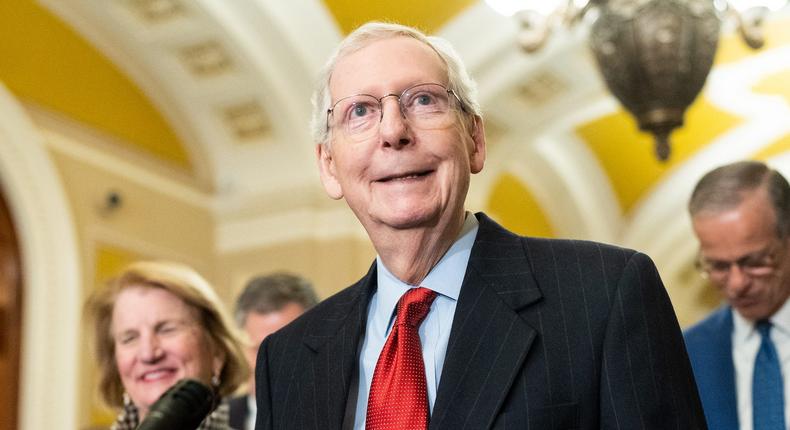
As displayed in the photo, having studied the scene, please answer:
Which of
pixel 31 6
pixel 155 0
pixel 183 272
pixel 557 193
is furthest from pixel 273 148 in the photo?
pixel 183 272

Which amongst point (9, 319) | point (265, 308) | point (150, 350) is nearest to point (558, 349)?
point (150, 350)

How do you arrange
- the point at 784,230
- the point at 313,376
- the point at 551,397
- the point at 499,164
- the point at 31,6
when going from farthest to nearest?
the point at 499,164
the point at 31,6
the point at 784,230
the point at 313,376
the point at 551,397

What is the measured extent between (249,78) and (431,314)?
21.3 ft

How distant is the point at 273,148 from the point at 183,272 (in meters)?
5.67

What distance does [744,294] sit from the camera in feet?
9.12

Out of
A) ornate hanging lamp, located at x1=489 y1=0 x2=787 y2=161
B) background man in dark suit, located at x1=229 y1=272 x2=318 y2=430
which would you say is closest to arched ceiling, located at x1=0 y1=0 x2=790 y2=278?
ornate hanging lamp, located at x1=489 y1=0 x2=787 y2=161

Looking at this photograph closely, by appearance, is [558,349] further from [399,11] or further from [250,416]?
[399,11]

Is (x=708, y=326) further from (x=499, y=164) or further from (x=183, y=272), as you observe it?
(x=499, y=164)

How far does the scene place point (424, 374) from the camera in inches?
68.4

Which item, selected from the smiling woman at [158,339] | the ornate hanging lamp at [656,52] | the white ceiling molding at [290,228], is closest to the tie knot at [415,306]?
the smiling woman at [158,339]

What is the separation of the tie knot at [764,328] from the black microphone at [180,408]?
159 cm

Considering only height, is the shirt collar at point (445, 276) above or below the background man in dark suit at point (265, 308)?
below

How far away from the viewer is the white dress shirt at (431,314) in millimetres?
1759

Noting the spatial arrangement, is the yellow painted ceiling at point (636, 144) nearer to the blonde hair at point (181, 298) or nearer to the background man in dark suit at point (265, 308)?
the background man in dark suit at point (265, 308)
